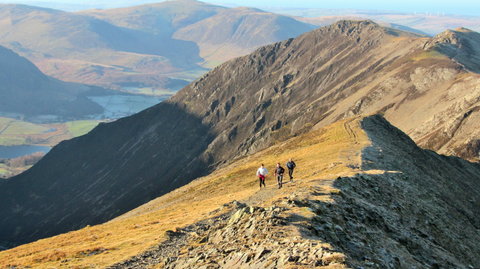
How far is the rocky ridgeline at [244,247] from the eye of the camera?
55.3 ft

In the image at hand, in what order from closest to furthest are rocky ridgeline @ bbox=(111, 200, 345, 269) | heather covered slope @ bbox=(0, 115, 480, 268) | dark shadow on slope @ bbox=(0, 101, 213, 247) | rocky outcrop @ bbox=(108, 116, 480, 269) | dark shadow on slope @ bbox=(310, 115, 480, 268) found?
rocky ridgeline @ bbox=(111, 200, 345, 269)
rocky outcrop @ bbox=(108, 116, 480, 269)
heather covered slope @ bbox=(0, 115, 480, 268)
dark shadow on slope @ bbox=(310, 115, 480, 268)
dark shadow on slope @ bbox=(0, 101, 213, 247)

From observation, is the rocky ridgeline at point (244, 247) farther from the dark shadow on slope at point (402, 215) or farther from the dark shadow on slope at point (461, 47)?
the dark shadow on slope at point (461, 47)

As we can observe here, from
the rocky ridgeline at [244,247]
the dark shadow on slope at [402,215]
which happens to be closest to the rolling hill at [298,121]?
the dark shadow on slope at [402,215]

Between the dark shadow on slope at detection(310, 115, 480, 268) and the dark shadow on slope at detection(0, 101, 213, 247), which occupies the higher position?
the dark shadow on slope at detection(310, 115, 480, 268)

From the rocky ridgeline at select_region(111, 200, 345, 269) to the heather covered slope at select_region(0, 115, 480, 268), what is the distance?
0.06 meters

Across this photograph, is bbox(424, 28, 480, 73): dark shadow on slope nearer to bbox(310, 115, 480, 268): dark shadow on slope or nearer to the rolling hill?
the rolling hill

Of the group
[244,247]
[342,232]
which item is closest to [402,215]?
[342,232]

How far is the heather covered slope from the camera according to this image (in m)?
19.7

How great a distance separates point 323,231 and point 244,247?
5.06 meters

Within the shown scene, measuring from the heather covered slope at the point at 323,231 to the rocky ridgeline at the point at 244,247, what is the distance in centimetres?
6

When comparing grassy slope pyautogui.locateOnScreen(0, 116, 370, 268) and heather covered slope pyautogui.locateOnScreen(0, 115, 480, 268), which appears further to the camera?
grassy slope pyautogui.locateOnScreen(0, 116, 370, 268)

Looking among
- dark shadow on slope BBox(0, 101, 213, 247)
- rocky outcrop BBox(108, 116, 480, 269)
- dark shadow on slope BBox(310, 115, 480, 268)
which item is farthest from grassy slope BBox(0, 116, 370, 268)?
dark shadow on slope BBox(0, 101, 213, 247)

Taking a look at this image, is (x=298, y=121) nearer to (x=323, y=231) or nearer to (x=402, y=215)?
(x=402, y=215)

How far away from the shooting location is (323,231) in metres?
21.5
